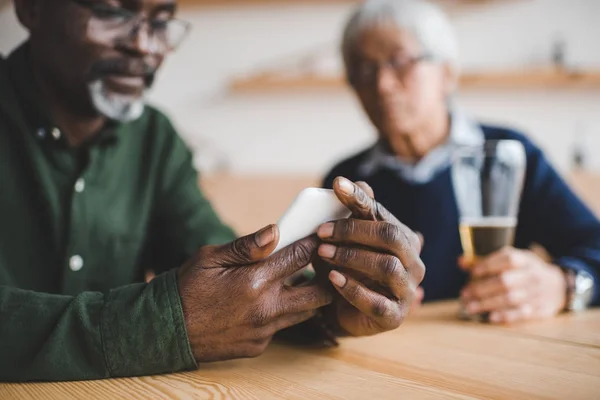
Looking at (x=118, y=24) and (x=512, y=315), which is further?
(x=118, y=24)

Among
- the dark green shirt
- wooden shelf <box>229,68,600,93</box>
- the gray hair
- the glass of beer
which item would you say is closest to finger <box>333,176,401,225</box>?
the dark green shirt

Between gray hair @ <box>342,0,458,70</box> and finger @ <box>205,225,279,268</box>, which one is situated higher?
gray hair @ <box>342,0,458,70</box>

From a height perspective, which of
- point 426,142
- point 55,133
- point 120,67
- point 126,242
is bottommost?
point 126,242

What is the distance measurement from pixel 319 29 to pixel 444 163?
2018 mm

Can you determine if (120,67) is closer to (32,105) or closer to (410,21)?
(32,105)

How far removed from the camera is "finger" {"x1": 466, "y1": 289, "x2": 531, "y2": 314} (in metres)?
1.04

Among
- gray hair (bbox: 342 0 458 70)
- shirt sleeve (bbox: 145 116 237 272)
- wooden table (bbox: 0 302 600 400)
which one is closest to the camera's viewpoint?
wooden table (bbox: 0 302 600 400)

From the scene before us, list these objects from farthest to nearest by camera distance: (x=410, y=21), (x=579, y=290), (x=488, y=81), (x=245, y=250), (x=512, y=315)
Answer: (x=488, y=81), (x=410, y=21), (x=579, y=290), (x=512, y=315), (x=245, y=250)

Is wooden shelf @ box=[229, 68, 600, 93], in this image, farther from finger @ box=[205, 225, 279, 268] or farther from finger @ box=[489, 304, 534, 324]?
finger @ box=[205, 225, 279, 268]

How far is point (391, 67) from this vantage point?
1570mm

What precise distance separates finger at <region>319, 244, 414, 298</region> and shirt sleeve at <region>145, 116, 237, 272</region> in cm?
63

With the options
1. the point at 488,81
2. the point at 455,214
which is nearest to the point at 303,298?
the point at 455,214

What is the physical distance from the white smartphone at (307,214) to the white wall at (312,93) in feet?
8.70

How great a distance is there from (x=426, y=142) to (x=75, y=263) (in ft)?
3.41
